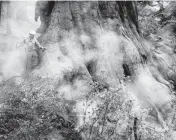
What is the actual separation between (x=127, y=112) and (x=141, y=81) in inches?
76.3

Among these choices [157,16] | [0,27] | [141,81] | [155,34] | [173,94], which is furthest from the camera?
[157,16]

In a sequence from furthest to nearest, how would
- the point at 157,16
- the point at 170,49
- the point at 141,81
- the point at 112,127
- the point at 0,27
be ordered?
the point at 157,16 → the point at 170,49 → the point at 0,27 → the point at 141,81 → the point at 112,127

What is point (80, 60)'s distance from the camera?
695 cm

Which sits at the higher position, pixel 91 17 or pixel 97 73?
pixel 91 17

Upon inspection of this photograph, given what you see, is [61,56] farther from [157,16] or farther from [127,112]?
[157,16]

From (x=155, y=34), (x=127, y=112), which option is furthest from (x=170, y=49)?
(x=127, y=112)

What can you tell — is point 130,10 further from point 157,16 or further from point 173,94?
point 157,16

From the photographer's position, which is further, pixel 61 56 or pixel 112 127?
pixel 61 56

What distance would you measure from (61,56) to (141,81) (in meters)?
2.37

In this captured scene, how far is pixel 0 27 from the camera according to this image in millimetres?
8992

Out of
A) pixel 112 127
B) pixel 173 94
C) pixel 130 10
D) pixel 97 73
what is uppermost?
pixel 130 10

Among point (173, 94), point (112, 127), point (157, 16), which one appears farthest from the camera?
point (157, 16)

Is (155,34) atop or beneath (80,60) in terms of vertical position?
beneath

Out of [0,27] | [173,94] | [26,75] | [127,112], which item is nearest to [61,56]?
[26,75]
